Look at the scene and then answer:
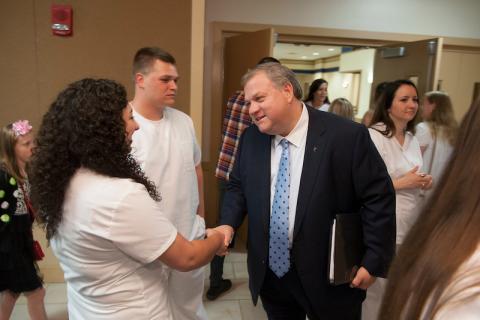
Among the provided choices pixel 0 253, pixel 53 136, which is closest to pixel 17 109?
pixel 0 253

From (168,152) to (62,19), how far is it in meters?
1.42

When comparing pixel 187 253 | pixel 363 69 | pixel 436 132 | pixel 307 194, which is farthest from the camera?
pixel 363 69

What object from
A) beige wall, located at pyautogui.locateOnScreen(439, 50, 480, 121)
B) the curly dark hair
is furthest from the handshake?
beige wall, located at pyautogui.locateOnScreen(439, 50, 480, 121)

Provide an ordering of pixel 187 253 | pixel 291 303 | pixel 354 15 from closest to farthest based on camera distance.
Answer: pixel 187 253
pixel 291 303
pixel 354 15

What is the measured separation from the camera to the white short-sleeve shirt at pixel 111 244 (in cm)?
93

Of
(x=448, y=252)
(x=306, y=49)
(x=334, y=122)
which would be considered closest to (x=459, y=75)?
(x=334, y=122)

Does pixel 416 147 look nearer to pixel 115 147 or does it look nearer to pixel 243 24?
pixel 115 147

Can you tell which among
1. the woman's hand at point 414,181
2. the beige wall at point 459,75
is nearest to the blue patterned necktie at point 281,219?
the woman's hand at point 414,181

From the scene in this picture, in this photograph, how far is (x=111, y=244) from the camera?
97cm

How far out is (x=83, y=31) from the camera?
2.42 m

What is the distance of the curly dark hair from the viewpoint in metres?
0.96

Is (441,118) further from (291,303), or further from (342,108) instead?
(291,303)

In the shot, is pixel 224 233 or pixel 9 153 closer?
pixel 224 233

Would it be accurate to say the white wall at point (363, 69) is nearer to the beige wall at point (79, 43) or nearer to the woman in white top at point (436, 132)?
the woman in white top at point (436, 132)
